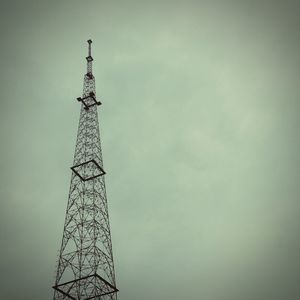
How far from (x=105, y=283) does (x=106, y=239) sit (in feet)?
26.4

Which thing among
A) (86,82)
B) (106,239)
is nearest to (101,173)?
(106,239)

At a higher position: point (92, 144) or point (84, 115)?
point (84, 115)

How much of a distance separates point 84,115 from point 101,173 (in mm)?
12132

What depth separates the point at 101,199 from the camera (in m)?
74.5

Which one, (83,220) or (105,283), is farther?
(83,220)

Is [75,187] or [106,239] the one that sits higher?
[75,187]

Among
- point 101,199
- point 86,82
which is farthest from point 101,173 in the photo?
point 86,82

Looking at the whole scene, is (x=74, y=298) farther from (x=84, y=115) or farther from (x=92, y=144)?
(x=84, y=115)

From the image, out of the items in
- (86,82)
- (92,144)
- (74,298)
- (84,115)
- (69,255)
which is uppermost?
(86,82)

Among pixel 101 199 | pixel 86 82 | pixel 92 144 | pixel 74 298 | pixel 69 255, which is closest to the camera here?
pixel 74 298

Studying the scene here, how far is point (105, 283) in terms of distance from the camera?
64.2m

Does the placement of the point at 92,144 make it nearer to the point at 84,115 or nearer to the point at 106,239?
the point at 84,115

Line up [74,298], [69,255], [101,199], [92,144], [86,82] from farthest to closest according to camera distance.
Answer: [86,82] → [92,144] → [101,199] → [69,255] → [74,298]

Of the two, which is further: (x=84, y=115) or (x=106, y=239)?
(x=84, y=115)
